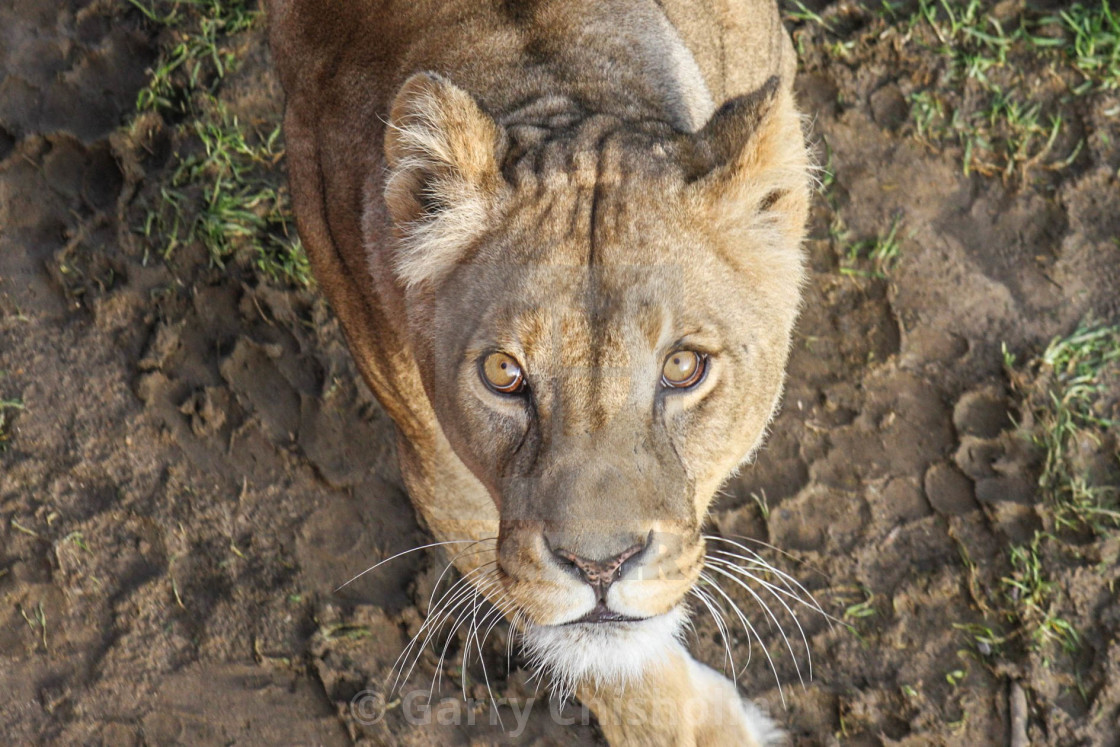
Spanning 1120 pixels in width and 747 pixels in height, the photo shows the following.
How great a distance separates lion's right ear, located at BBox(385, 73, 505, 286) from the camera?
2498 millimetres

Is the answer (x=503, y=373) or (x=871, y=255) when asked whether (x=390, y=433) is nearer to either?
(x=503, y=373)

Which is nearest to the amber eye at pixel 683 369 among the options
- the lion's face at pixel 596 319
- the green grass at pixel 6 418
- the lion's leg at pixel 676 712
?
the lion's face at pixel 596 319

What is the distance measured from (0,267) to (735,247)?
290 centimetres

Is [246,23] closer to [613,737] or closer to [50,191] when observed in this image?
[50,191]

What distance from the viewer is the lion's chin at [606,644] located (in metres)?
2.61

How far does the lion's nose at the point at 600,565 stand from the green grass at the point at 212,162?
2.10 metres

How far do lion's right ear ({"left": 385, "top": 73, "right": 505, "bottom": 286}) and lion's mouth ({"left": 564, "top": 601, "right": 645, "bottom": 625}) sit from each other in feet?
2.86

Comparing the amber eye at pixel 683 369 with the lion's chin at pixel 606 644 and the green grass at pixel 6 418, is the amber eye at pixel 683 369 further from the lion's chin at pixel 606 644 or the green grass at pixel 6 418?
the green grass at pixel 6 418

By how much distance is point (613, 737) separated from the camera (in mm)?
3322

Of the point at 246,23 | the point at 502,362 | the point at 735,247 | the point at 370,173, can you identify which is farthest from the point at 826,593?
the point at 246,23

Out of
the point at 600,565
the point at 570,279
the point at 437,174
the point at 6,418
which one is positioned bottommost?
the point at 6,418

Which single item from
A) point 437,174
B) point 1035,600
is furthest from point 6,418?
point 1035,600

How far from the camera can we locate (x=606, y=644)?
2650 mm

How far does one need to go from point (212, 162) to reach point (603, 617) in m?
2.68
